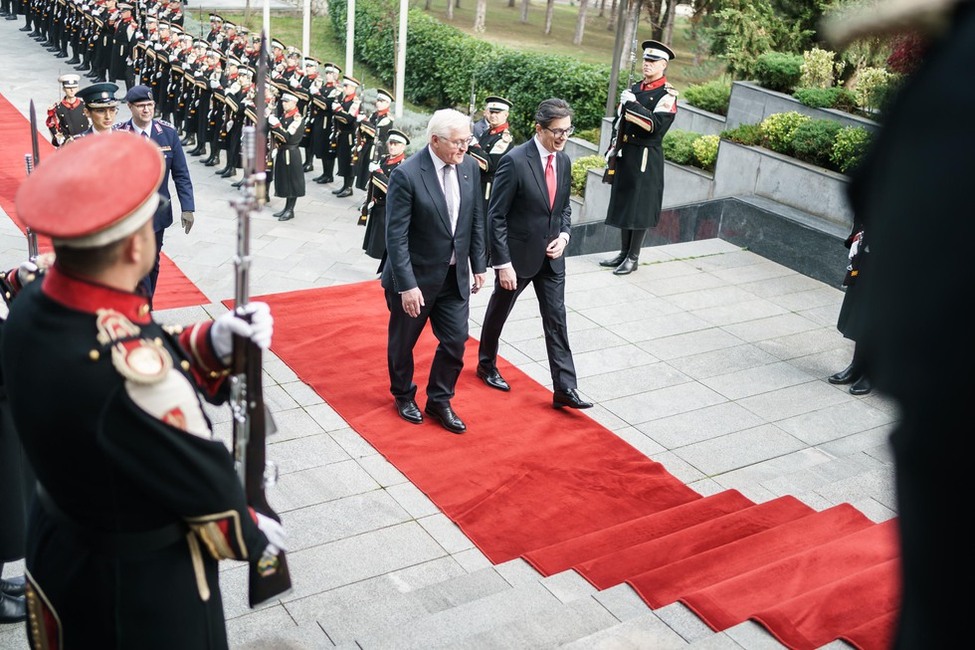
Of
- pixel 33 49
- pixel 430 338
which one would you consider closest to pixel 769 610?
pixel 430 338

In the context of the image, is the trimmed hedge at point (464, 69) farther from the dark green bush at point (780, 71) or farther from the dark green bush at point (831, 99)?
the dark green bush at point (831, 99)

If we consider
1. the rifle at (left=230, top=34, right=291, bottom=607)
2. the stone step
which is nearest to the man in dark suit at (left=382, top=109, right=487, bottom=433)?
the stone step

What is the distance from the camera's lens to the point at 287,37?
31.2 m

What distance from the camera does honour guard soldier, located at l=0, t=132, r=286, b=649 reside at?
2131 millimetres

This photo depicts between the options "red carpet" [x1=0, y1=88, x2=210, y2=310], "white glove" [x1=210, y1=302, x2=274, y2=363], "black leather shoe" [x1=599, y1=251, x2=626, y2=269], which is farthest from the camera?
"black leather shoe" [x1=599, y1=251, x2=626, y2=269]

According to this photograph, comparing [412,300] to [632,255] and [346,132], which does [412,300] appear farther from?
[346,132]

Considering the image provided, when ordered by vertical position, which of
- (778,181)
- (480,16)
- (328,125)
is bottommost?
(480,16)

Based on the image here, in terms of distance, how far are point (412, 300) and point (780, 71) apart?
7767mm

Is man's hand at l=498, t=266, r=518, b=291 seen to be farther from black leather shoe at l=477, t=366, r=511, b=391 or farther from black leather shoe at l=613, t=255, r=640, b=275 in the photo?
black leather shoe at l=613, t=255, r=640, b=275

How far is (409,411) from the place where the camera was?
6.14 metres

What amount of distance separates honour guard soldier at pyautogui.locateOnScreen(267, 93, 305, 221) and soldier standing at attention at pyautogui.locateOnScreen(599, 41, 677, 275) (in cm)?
443

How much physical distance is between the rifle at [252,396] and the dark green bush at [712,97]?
38.7 ft

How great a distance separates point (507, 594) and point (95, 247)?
7.83ft

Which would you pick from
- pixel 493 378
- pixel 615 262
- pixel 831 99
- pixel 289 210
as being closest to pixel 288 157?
pixel 289 210
